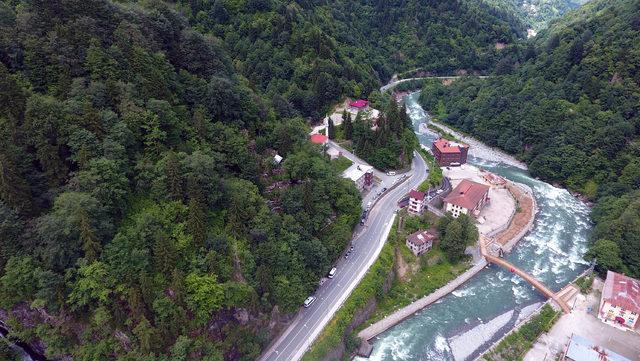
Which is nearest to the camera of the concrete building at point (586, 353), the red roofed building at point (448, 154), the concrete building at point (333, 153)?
the concrete building at point (586, 353)

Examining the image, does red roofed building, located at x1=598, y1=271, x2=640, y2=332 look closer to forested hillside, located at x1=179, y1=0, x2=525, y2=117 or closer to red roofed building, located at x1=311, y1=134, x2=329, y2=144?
red roofed building, located at x1=311, y1=134, x2=329, y2=144

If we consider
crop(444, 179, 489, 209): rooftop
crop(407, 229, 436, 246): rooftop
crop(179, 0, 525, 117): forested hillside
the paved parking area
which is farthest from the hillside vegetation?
the paved parking area

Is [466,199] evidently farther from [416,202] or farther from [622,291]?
[622,291]

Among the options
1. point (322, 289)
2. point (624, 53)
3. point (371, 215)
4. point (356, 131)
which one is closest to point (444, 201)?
point (371, 215)

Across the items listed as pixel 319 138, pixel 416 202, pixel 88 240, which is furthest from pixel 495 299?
pixel 88 240

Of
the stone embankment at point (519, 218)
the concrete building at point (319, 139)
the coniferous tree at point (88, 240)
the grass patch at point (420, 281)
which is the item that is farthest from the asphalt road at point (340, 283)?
the coniferous tree at point (88, 240)

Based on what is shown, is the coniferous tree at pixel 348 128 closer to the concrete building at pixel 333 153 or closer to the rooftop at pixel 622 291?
the concrete building at pixel 333 153
